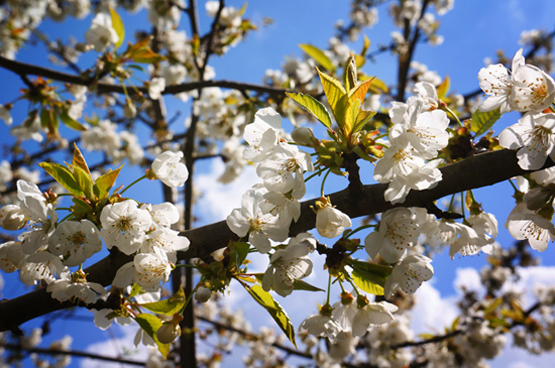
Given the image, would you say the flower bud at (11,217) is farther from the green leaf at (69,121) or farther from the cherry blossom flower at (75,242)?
the green leaf at (69,121)

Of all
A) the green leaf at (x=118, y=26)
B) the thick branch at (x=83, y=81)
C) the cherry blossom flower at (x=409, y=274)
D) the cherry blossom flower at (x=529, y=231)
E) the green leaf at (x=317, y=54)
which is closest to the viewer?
the cherry blossom flower at (x=409, y=274)

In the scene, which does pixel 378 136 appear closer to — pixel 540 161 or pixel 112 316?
pixel 540 161

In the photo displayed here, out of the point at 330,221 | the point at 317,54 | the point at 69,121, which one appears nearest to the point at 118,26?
the point at 69,121

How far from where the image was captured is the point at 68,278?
107cm

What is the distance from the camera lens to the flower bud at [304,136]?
3.03 ft

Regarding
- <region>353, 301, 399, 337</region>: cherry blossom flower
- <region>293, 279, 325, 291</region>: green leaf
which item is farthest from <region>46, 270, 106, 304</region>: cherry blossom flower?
<region>353, 301, 399, 337</region>: cherry blossom flower

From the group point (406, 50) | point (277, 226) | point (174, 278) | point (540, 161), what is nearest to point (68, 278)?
point (277, 226)

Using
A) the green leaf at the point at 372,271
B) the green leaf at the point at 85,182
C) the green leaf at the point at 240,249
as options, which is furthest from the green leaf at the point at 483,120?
the green leaf at the point at 85,182

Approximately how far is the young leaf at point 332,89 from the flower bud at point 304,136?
4.1 inches

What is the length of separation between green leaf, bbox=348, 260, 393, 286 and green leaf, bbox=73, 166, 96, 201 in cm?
83

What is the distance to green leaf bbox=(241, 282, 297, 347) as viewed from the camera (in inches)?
40.3

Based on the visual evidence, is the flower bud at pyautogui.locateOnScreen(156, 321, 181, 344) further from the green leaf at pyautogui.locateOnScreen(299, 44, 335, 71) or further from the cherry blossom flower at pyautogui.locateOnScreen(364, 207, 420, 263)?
the green leaf at pyautogui.locateOnScreen(299, 44, 335, 71)

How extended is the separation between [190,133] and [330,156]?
2838mm

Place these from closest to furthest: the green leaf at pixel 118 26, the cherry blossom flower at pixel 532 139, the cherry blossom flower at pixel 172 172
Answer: the cherry blossom flower at pixel 532 139 → the cherry blossom flower at pixel 172 172 → the green leaf at pixel 118 26
